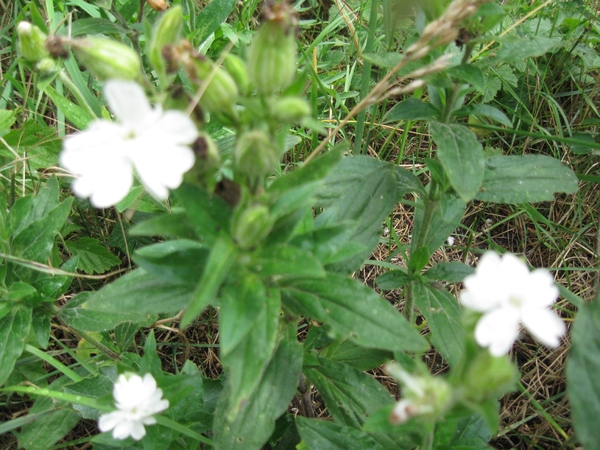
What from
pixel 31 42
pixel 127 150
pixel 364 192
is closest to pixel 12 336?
pixel 31 42

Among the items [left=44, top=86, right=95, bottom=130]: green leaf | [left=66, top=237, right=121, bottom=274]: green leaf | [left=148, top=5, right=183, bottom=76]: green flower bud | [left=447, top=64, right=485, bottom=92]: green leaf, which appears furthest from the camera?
[left=66, top=237, right=121, bottom=274]: green leaf

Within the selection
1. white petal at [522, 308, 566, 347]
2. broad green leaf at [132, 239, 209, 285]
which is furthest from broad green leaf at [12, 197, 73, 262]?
white petal at [522, 308, 566, 347]

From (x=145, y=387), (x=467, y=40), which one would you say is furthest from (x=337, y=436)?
(x=467, y=40)

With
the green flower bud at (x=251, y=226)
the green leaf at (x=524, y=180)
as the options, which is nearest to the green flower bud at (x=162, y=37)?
the green flower bud at (x=251, y=226)

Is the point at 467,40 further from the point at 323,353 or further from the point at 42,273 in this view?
the point at 42,273

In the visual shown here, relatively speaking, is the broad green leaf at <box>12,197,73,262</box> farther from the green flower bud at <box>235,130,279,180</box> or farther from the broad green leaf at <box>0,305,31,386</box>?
the green flower bud at <box>235,130,279,180</box>

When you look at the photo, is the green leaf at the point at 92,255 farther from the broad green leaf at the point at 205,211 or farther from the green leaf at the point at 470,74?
the green leaf at the point at 470,74
